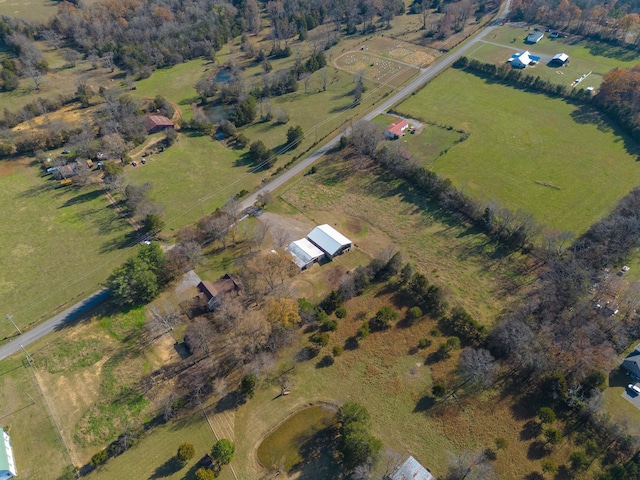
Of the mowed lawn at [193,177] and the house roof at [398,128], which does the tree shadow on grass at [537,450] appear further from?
the house roof at [398,128]

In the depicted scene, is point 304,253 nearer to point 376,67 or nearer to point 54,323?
point 54,323

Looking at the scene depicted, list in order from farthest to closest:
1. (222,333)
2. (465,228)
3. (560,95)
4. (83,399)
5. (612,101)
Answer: (560,95) < (612,101) < (465,228) < (222,333) < (83,399)

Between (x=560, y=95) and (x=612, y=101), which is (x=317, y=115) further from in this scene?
(x=612, y=101)

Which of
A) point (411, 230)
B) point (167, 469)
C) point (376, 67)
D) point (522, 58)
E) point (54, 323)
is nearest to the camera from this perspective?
point (167, 469)

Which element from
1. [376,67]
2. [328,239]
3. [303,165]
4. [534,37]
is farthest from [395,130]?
[534,37]

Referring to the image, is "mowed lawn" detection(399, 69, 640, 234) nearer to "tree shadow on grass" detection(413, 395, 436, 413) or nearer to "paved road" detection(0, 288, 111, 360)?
"tree shadow on grass" detection(413, 395, 436, 413)

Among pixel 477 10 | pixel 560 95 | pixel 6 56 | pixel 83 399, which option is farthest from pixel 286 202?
pixel 477 10
